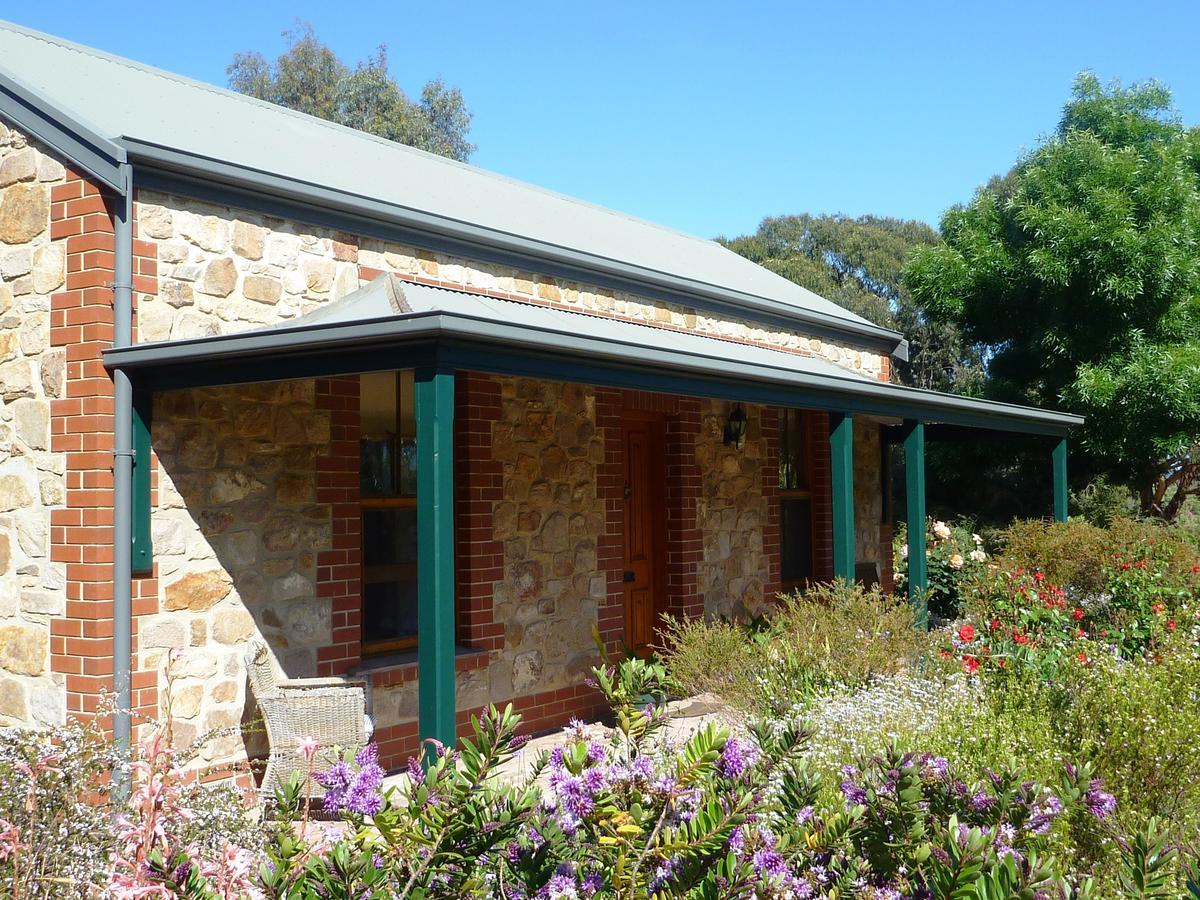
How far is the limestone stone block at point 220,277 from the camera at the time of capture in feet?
19.7

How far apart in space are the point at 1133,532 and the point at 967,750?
5.97m

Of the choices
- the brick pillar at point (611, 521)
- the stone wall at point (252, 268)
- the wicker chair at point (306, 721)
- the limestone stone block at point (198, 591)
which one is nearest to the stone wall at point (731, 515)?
the brick pillar at point (611, 521)

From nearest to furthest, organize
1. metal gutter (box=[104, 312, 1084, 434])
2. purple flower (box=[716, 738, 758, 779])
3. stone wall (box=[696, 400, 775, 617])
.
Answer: purple flower (box=[716, 738, 758, 779]) < metal gutter (box=[104, 312, 1084, 434]) < stone wall (box=[696, 400, 775, 617])

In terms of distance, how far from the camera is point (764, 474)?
35.2 ft

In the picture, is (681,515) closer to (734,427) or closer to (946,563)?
(734,427)

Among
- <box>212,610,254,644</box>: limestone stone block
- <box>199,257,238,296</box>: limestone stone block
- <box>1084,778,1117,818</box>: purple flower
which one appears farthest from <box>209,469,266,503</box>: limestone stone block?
<box>1084,778,1117,818</box>: purple flower

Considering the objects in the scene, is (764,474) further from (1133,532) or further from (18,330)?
(18,330)

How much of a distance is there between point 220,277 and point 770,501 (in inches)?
243

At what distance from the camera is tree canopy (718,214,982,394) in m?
34.3

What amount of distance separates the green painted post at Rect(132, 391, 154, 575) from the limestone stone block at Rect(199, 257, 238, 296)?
28.2 inches

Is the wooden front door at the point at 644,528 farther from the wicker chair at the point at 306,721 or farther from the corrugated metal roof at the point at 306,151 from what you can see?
the wicker chair at the point at 306,721

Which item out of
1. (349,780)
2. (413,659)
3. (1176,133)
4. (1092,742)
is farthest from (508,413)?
(1176,133)

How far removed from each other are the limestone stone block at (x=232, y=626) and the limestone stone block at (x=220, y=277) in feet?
5.69

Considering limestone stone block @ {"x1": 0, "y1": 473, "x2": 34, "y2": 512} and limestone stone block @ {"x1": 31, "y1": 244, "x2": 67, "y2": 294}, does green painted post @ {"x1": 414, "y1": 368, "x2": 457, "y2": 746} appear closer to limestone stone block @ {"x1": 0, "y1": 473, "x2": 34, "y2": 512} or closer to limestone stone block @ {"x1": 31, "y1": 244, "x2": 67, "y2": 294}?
limestone stone block @ {"x1": 31, "y1": 244, "x2": 67, "y2": 294}
